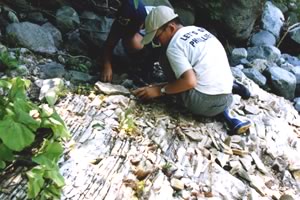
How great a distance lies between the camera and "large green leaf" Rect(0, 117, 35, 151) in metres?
2.00

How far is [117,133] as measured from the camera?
2.79m

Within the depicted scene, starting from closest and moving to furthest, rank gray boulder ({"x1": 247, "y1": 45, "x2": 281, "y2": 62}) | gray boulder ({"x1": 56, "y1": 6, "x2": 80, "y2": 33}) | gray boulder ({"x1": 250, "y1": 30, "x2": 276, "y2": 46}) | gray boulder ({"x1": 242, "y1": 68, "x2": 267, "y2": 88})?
gray boulder ({"x1": 56, "y1": 6, "x2": 80, "y2": 33})
gray boulder ({"x1": 242, "y1": 68, "x2": 267, "y2": 88})
gray boulder ({"x1": 247, "y1": 45, "x2": 281, "y2": 62})
gray boulder ({"x1": 250, "y1": 30, "x2": 276, "y2": 46})

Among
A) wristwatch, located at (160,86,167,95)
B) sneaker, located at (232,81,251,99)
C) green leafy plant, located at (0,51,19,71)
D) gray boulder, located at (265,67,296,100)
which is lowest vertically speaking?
gray boulder, located at (265,67,296,100)

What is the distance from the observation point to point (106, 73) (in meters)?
3.53

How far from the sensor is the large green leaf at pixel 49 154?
2088 millimetres

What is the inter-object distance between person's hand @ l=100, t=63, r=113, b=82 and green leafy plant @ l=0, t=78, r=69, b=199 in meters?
1.19

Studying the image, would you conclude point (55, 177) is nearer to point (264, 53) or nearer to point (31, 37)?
point (31, 37)

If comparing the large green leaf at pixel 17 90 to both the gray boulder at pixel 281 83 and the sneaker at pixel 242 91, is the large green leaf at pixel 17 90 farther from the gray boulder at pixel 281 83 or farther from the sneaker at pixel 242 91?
the gray boulder at pixel 281 83

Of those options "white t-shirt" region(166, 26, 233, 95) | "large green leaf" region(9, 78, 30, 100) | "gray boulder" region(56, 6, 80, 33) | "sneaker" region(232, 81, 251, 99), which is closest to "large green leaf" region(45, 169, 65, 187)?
"large green leaf" region(9, 78, 30, 100)

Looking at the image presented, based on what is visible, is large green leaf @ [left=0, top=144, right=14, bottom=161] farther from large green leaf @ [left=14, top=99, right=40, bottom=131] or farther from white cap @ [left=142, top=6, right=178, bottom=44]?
white cap @ [left=142, top=6, right=178, bottom=44]

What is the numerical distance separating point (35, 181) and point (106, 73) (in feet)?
5.31

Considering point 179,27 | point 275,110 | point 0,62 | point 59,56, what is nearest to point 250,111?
point 275,110

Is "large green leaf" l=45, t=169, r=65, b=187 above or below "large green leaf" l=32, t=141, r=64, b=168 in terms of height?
below

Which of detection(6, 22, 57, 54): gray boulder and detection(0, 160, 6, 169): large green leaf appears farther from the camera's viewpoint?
detection(6, 22, 57, 54): gray boulder
